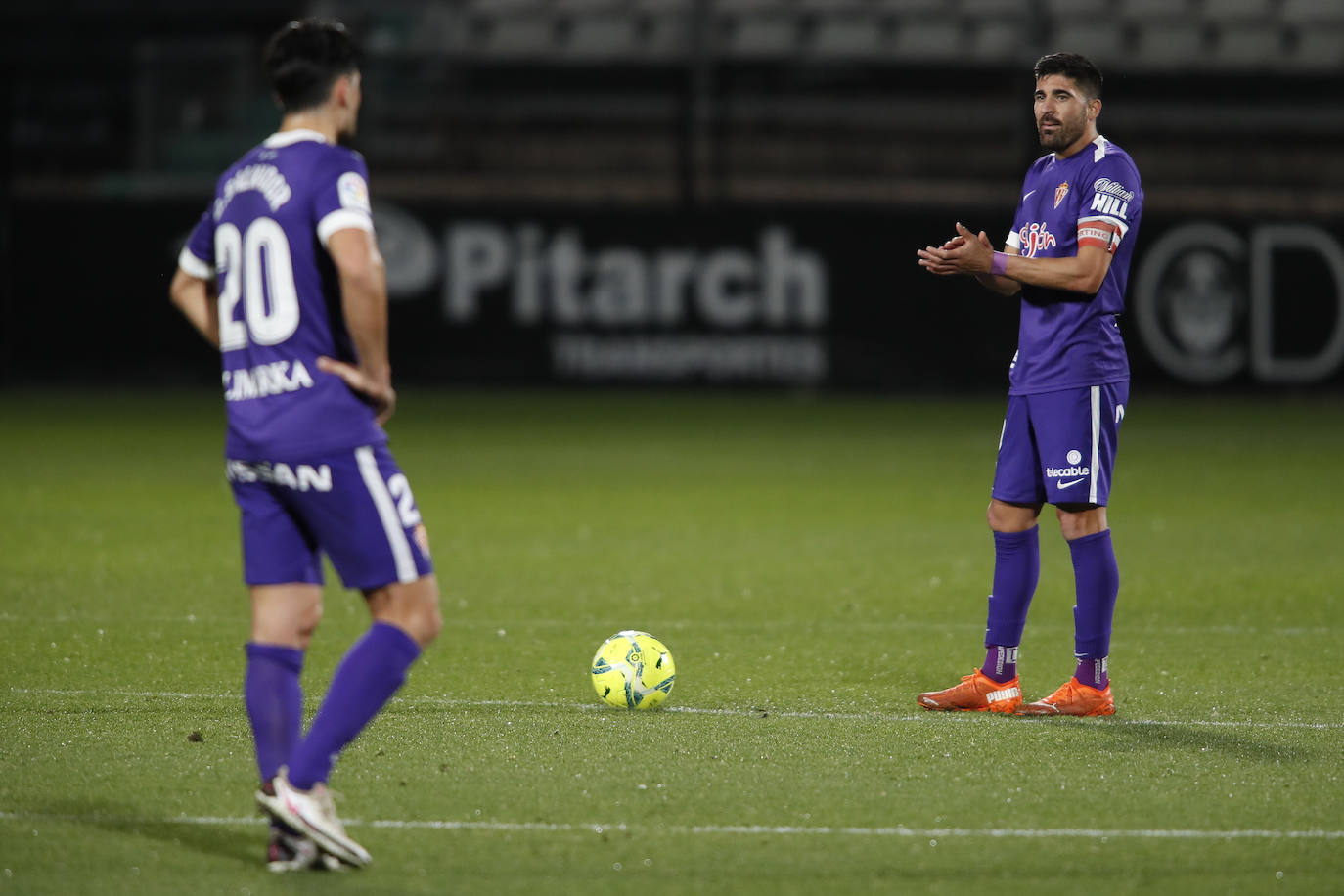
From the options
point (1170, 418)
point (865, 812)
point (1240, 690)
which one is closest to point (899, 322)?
point (1170, 418)

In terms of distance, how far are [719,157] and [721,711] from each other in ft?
51.5

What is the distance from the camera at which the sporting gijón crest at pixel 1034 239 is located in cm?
536

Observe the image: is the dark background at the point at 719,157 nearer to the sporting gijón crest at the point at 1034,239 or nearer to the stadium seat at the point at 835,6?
the stadium seat at the point at 835,6

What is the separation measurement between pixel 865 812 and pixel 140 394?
16.5 meters

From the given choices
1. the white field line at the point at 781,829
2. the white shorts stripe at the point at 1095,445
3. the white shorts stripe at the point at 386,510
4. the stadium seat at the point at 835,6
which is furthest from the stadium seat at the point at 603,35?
the white shorts stripe at the point at 386,510

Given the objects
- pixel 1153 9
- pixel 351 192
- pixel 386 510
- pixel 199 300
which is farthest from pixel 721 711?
pixel 1153 9

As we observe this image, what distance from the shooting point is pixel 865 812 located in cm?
407

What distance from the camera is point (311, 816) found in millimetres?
3510

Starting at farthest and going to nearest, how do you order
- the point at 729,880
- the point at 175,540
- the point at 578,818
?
1. the point at 175,540
2. the point at 578,818
3. the point at 729,880

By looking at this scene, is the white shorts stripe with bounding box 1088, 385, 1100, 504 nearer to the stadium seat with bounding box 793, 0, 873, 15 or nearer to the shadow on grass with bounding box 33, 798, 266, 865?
the shadow on grass with bounding box 33, 798, 266, 865

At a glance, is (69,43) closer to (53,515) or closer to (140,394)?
(140,394)

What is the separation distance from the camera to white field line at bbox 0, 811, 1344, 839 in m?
3.89

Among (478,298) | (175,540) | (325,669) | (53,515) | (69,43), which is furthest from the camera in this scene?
(69,43)

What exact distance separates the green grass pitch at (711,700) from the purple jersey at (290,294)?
1001mm
